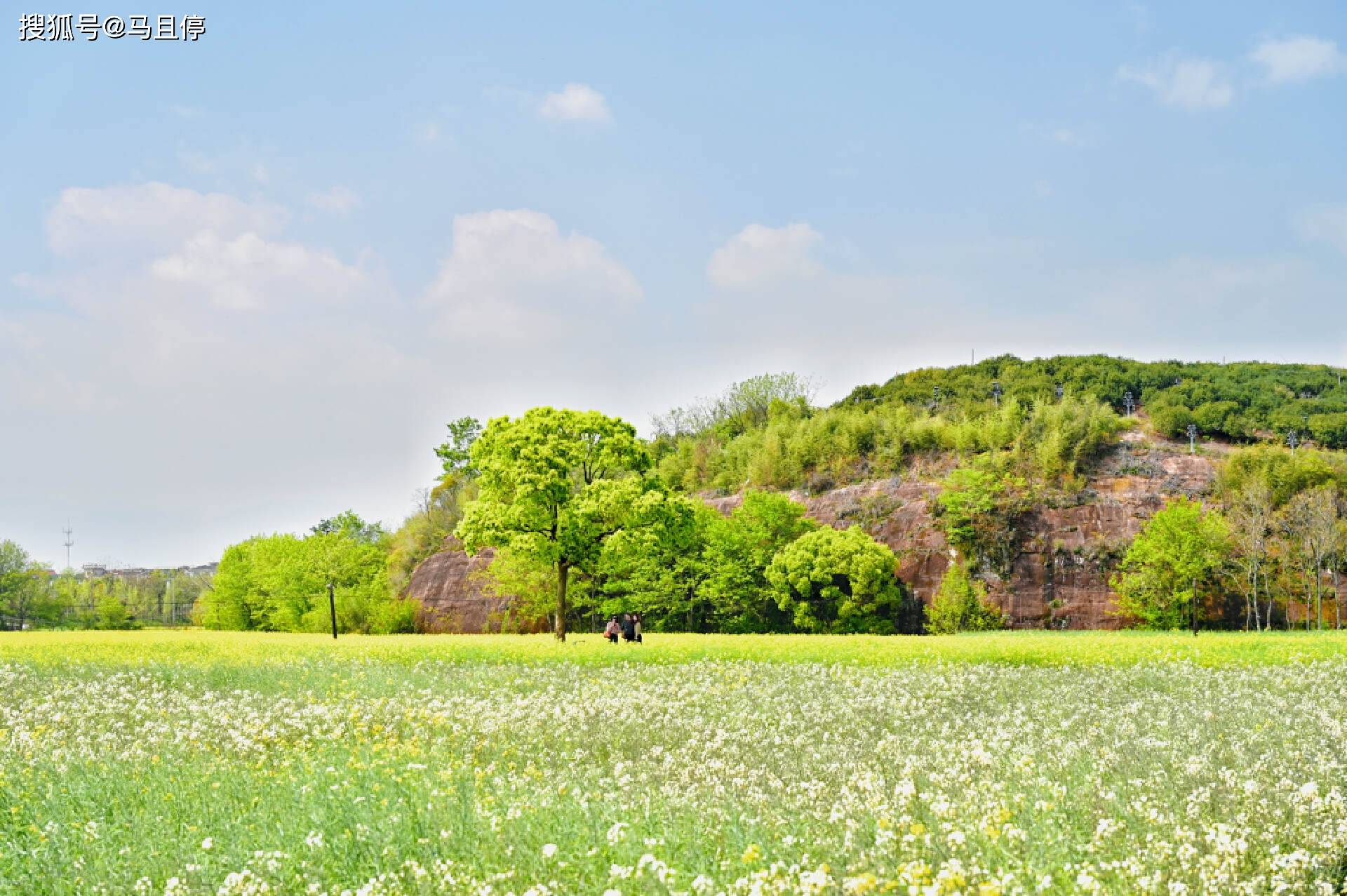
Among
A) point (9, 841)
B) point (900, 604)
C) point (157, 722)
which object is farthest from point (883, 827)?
point (900, 604)

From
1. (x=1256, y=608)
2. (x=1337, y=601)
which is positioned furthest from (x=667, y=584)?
(x=1337, y=601)

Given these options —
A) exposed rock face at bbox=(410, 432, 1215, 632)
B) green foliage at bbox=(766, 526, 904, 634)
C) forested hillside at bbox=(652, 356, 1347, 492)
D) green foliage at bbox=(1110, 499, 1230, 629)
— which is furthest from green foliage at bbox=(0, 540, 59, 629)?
green foliage at bbox=(1110, 499, 1230, 629)

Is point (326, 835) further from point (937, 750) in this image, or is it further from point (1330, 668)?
point (1330, 668)

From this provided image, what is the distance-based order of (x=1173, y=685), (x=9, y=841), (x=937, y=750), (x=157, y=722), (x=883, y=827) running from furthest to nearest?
(x=1173, y=685) < (x=157, y=722) < (x=937, y=750) < (x=9, y=841) < (x=883, y=827)

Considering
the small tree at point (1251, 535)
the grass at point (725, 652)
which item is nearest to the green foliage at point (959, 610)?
the small tree at point (1251, 535)

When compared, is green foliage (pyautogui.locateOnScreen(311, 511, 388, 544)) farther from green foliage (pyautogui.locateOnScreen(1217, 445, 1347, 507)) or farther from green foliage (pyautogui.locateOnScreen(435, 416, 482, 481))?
green foliage (pyautogui.locateOnScreen(1217, 445, 1347, 507))

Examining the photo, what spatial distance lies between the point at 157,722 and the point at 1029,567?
188 ft

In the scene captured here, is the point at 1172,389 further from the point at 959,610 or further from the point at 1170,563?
the point at 959,610

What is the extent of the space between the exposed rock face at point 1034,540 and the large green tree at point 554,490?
865 inches

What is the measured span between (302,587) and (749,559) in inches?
1335

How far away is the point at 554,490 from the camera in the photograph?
125ft

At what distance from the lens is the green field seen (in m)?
7.39

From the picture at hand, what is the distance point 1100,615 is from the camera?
61656 millimetres

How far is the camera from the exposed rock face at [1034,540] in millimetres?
62844
